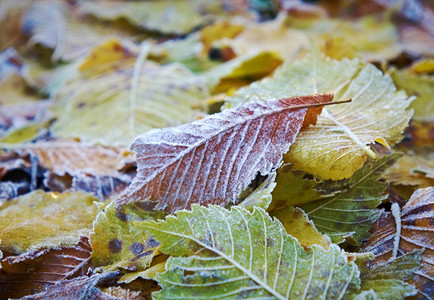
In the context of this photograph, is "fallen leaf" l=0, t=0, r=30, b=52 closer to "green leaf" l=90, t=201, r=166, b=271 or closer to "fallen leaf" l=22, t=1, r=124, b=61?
"fallen leaf" l=22, t=1, r=124, b=61

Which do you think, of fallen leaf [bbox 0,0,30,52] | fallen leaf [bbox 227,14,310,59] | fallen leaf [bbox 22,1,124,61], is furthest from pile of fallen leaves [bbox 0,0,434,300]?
fallen leaf [bbox 0,0,30,52]

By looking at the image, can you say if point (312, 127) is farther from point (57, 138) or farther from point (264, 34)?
point (264, 34)

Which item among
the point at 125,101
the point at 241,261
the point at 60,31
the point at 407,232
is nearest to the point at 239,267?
the point at 241,261

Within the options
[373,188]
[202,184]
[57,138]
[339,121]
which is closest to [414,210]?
[373,188]

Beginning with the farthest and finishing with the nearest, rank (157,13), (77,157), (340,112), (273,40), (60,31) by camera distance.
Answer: (157,13)
(60,31)
(273,40)
(77,157)
(340,112)

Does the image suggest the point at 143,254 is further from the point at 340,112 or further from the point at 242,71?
the point at 242,71

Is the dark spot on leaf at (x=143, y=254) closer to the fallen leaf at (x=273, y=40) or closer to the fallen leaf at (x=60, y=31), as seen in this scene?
the fallen leaf at (x=273, y=40)
